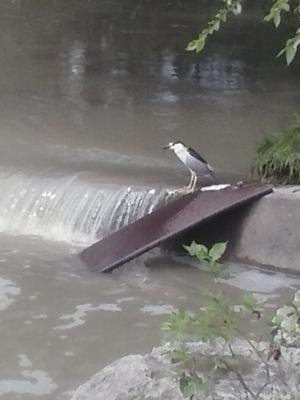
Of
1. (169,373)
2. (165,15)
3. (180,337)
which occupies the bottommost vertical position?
(165,15)

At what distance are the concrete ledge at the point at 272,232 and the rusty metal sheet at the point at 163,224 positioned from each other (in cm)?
12

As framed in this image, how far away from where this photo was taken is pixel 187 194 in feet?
25.9

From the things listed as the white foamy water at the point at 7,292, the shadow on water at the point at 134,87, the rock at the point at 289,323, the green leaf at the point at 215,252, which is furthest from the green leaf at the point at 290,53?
the shadow on water at the point at 134,87

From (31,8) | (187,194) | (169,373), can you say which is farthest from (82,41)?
(169,373)

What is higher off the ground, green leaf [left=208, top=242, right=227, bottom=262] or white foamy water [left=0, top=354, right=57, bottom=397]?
green leaf [left=208, top=242, right=227, bottom=262]

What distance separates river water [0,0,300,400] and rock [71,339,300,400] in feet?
4.84

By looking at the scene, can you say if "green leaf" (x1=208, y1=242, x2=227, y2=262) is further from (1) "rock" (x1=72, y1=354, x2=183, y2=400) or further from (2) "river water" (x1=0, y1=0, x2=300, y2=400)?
(2) "river water" (x1=0, y1=0, x2=300, y2=400)

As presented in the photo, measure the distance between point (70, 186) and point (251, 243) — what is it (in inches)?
69.7

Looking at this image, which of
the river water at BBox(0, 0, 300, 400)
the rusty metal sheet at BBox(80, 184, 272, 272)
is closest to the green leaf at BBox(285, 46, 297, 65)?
the river water at BBox(0, 0, 300, 400)

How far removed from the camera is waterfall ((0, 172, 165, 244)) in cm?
818

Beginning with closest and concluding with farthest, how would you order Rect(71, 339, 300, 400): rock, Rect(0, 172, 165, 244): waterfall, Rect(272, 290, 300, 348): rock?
Rect(272, 290, 300, 348): rock
Rect(71, 339, 300, 400): rock
Rect(0, 172, 165, 244): waterfall

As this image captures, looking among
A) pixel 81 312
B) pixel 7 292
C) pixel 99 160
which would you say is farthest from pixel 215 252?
pixel 99 160

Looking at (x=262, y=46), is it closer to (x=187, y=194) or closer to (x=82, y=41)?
(x=82, y=41)

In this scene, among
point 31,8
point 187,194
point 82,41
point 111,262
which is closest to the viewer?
point 111,262
